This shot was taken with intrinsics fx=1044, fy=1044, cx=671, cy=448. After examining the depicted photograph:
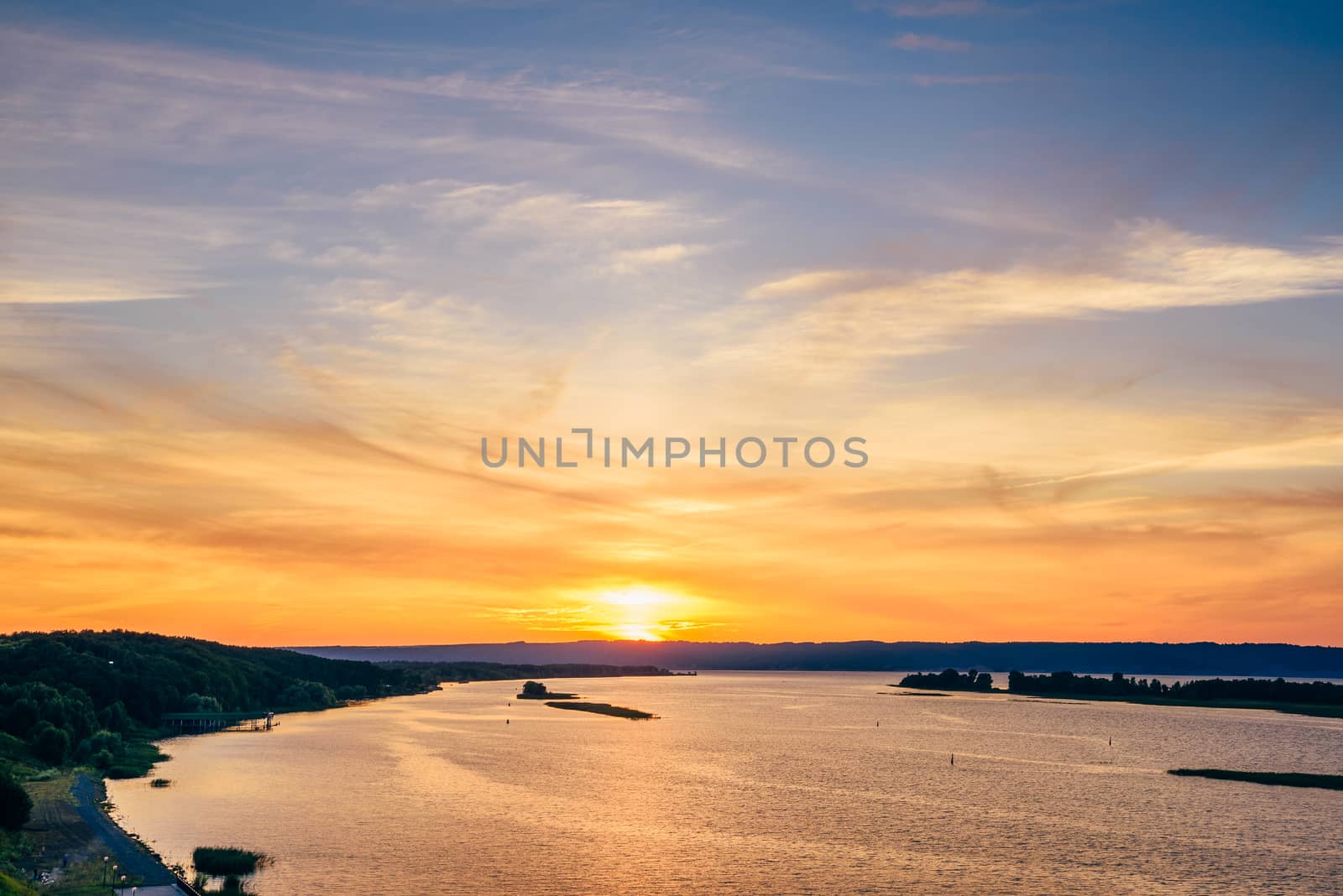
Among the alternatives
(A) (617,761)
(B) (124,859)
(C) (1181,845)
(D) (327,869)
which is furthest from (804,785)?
(B) (124,859)

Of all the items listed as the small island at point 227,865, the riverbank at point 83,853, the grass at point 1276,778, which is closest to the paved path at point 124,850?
the riverbank at point 83,853

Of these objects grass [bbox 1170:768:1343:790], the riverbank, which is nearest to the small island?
the riverbank

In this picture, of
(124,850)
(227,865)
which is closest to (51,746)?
(124,850)

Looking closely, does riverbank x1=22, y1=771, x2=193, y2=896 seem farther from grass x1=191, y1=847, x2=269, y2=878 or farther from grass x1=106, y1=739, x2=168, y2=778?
grass x1=106, y1=739, x2=168, y2=778

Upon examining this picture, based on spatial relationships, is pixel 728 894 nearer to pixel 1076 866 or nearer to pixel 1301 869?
pixel 1076 866

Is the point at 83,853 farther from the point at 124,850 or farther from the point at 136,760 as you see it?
the point at 136,760

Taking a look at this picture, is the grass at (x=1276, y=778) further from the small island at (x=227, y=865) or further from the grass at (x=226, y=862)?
the grass at (x=226, y=862)
